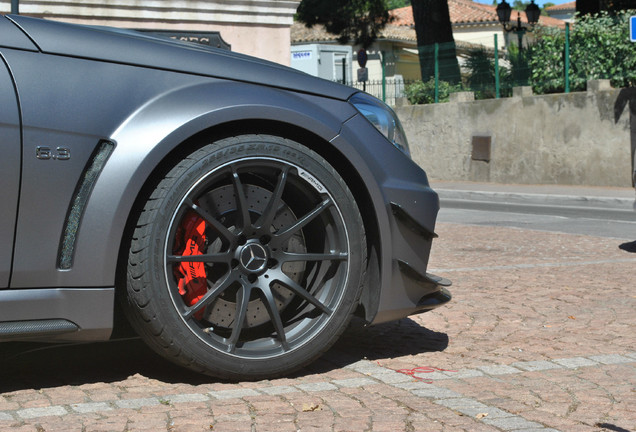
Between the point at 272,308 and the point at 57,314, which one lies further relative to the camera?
the point at 272,308

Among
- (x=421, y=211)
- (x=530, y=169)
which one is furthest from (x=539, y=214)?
(x=421, y=211)

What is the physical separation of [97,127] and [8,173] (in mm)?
352

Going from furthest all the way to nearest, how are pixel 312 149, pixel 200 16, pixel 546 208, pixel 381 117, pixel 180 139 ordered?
pixel 200 16 < pixel 546 208 < pixel 381 117 < pixel 312 149 < pixel 180 139

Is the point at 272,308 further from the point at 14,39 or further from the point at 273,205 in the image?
the point at 14,39

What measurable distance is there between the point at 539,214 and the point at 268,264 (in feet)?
37.8

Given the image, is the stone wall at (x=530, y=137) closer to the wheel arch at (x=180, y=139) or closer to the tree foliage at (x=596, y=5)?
the tree foliage at (x=596, y=5)

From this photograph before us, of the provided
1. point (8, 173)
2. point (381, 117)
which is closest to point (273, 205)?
point (381, 117)

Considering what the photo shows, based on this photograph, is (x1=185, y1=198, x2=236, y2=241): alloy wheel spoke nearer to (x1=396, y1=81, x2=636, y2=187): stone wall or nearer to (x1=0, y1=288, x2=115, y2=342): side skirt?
(x1=0, y1=288, x2=115, y2=342): side skirt

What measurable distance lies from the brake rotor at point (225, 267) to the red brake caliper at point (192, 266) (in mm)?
35

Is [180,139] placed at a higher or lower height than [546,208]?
higher

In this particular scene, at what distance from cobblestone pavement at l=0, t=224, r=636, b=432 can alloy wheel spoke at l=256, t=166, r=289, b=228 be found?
627mm

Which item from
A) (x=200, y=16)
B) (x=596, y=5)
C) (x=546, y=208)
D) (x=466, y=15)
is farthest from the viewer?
(x=466, y=15)

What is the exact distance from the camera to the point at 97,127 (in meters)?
3.67

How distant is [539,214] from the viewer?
15.0 m
